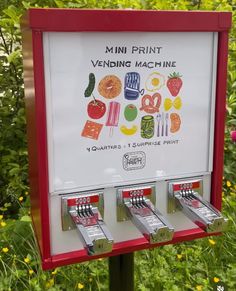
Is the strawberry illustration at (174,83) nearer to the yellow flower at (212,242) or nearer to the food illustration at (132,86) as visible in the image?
the food illustration at (132,86)

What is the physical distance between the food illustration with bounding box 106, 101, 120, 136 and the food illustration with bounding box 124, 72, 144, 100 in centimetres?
4

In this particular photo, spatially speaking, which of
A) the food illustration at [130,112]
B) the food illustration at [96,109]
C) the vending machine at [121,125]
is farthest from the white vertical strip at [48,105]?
the food illustration at [130,112]

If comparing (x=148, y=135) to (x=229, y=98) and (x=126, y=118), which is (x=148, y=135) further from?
(x=229, y=98)

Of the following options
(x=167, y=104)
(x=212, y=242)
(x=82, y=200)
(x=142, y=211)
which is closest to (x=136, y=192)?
(x=142, y=211)

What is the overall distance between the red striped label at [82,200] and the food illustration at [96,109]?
0.22m

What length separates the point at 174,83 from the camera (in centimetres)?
126

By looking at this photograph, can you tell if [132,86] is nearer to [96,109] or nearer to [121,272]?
[96,109]

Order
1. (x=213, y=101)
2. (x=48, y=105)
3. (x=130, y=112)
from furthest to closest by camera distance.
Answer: (x=213, y=101)
(x=130, y=112)
(x=48, y=105)

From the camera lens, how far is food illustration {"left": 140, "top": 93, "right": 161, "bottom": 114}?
4.06ft

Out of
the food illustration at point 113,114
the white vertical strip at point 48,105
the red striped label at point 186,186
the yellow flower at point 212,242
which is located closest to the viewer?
the white vertical strip at point 48,105

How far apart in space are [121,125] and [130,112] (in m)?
0.04

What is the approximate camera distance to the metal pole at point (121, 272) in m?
1.42

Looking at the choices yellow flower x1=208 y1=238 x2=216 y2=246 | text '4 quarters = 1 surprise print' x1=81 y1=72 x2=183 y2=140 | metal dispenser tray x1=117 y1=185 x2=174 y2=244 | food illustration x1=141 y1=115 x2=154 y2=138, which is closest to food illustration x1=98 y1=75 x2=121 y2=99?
text '4 quarters = 1 surprise print' x1=81 y1=72 x2=183 y2=140

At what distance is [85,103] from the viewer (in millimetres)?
1161
